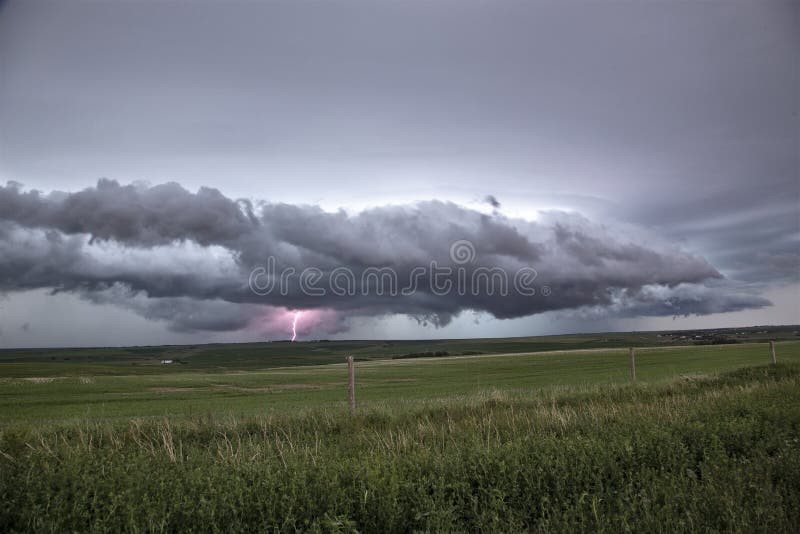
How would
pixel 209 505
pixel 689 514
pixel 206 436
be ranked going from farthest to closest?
pixel 206 436
pixel 209 505
pixel 689 514

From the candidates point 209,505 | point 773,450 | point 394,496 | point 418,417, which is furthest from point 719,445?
point 209,505

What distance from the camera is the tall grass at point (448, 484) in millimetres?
6461

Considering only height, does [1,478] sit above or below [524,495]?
above

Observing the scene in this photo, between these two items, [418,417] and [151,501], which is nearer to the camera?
[151,501]

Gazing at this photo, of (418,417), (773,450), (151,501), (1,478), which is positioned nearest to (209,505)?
(151,501)

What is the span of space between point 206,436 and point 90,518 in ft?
21.5

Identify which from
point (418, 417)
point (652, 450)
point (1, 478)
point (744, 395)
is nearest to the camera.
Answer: point (1, 478)

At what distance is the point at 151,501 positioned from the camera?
267 inches

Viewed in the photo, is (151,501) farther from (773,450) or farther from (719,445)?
(773,450)

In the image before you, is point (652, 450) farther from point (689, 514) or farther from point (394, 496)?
point (394, 496)

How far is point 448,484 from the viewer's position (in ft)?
25.1

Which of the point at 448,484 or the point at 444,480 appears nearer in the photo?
the point at 448,484

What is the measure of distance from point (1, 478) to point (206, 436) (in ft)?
18.5

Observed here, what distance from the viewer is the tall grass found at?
6.46 meters
